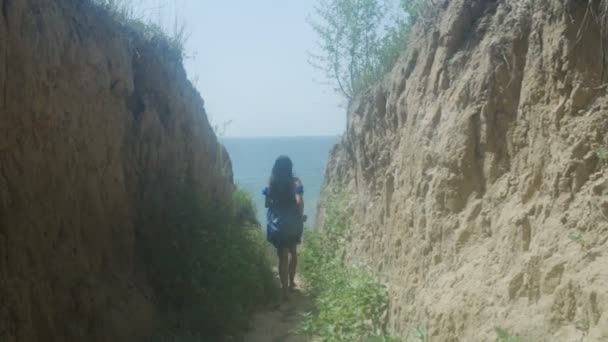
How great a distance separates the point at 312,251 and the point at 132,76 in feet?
13.2

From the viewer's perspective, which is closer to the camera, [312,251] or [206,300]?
[206,300]

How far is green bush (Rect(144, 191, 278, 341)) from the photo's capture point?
640 cm

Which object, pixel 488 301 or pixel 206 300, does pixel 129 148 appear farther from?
pixel 488 301

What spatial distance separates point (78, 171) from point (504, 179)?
372 centimetres

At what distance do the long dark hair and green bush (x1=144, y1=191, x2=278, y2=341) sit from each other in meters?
1.52

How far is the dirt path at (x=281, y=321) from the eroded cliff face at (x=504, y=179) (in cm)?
181

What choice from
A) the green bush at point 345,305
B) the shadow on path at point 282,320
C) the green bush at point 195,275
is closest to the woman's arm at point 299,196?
the green bush at point 345,305

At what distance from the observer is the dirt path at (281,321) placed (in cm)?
688

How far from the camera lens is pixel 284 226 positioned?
28.4 ft

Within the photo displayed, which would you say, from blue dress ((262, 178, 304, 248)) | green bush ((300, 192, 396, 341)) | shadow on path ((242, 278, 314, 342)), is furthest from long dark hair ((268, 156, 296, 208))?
shadow on path ((242, 278, 314, 342))

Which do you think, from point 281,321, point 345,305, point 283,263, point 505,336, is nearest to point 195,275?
point 281,321

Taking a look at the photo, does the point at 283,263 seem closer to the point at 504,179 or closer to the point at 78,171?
the point at 78,171

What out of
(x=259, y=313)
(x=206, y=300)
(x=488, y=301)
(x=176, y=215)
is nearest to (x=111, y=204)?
(x=176, y=215)

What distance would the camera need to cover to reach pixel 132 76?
6.60m
